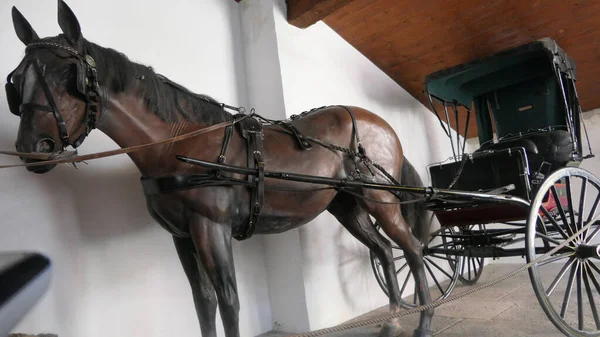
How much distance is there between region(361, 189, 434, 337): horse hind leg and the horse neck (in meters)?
1.10

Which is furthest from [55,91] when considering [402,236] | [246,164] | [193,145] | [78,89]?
[402,236]

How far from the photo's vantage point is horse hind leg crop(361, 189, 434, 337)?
2203 mm

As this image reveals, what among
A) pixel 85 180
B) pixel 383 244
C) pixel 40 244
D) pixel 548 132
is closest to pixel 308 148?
pixel 383 244

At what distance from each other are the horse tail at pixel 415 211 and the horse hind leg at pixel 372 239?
0.88 feet

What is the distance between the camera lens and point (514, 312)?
2678 millimetres

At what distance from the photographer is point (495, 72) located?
329 cm

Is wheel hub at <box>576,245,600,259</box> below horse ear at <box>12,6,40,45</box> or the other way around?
below

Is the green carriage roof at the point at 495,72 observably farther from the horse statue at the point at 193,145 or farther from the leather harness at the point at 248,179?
the leather harness at the point at 248,179

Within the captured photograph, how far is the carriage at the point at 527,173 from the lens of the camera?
→ 2.10m

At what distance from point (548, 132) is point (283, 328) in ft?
7.49

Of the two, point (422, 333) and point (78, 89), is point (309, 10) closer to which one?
point (78, 89)

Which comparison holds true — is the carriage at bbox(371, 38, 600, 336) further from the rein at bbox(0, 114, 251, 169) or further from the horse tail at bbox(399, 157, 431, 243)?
the rein at bbox(0, 114, 251, 169)

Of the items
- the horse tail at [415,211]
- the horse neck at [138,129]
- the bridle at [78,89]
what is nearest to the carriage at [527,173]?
the horse tail at [415,211]

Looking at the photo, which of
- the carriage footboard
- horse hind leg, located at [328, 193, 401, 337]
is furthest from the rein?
the carriage footboard
